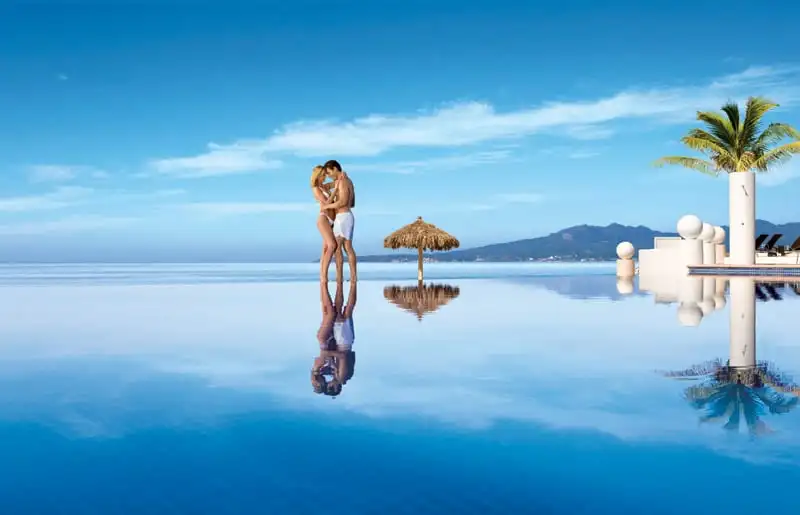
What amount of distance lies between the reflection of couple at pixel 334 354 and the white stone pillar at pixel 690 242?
15577mm

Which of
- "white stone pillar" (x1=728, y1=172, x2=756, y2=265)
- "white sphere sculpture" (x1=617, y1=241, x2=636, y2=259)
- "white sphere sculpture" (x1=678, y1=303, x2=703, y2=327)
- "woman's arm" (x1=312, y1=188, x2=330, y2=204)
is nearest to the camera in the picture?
"white sphere sculpture" (x1=678, y1=303, x2=703, y2=327)

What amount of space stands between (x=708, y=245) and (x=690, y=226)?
2.48 m

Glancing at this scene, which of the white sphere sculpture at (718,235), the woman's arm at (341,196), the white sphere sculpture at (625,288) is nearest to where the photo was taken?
the woman's arm at (341,196)

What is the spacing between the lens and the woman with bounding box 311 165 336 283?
13.7m

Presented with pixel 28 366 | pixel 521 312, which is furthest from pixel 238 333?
pixel 521 312

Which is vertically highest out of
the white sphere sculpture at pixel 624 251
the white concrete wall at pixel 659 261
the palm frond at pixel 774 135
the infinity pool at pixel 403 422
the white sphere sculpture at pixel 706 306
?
the palm frond at pixel 774 135

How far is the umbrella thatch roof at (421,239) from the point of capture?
22609 mm

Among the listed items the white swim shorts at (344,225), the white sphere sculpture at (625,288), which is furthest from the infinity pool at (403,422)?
the white sphere sculpture at (625,288)

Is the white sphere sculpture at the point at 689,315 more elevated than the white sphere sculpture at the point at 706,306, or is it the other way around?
the white sphere sculpture at the point at 706,306

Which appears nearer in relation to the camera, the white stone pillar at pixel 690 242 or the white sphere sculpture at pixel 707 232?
the white stone pillar at pixel 690 242

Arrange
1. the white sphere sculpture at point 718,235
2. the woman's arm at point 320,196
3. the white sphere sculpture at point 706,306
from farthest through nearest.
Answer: the white sphere sculpture at point 718,235 → the woman's arm at point 320,196 → the white sphere sculpture at point 706,306

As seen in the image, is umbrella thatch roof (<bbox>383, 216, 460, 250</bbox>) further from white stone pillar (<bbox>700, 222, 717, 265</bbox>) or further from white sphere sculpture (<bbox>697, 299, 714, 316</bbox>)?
white sphere sculpture (<bbox>697, 299, 714, 316</bbox>)

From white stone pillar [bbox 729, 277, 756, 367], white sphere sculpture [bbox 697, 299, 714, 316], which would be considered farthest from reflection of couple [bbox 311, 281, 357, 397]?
white sphere sculpture [bbox 697, 299, 714, 316]

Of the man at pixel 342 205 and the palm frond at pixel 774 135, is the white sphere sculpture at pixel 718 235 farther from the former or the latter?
the man at pixel 342 205
